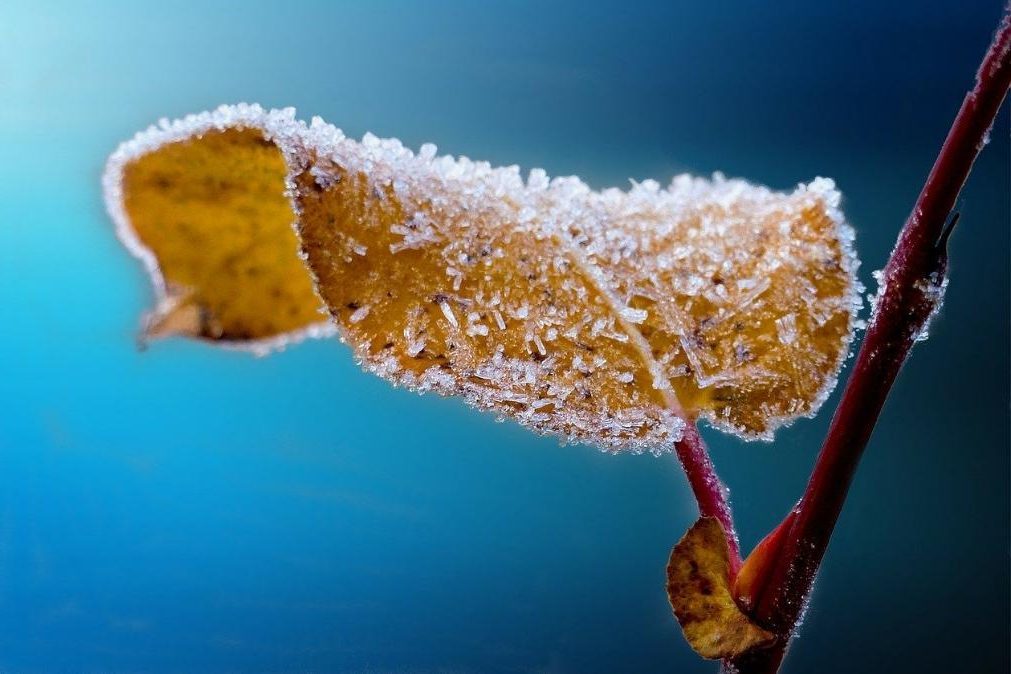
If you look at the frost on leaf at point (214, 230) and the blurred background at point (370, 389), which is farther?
the blurred background at point (370, 389)

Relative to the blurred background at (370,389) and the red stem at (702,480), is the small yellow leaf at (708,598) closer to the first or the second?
the red stem at (702,480)

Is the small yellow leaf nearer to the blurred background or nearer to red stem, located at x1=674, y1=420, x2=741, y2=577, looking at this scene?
red stem, located at x1=674, y1=420, x2=741, y2=577

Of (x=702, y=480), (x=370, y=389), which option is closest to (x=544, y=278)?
(x=702, y=480)

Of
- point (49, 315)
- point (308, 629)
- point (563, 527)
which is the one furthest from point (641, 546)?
point (49, 315)

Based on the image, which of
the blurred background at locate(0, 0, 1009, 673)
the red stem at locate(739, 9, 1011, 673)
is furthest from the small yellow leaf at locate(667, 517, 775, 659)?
the blurred background at locate(0, 0, 1009, 673)

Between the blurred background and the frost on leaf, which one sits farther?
the blurred background

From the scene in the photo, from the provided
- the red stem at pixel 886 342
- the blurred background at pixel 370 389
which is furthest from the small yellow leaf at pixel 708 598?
the blurred background at pixel 370 389
